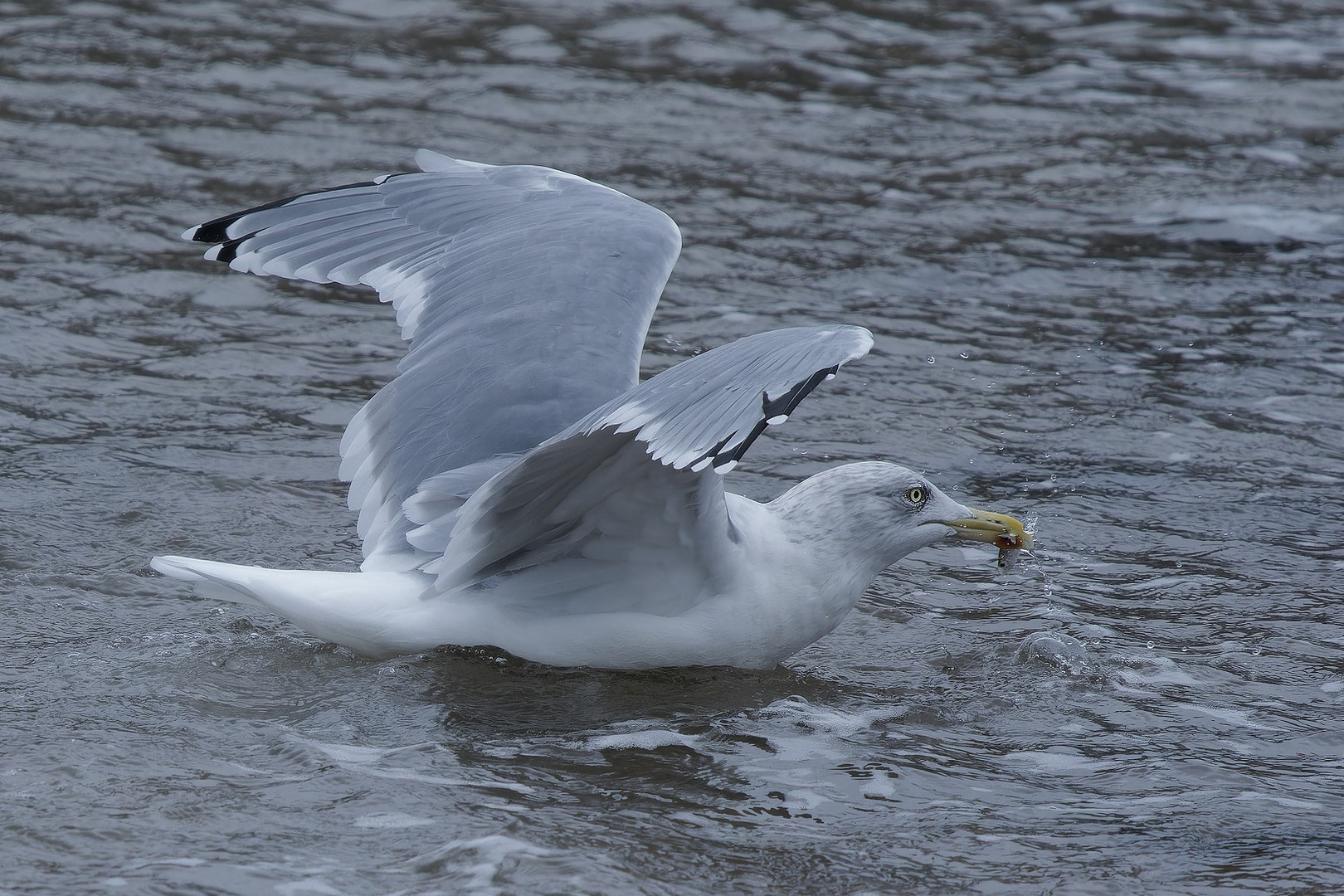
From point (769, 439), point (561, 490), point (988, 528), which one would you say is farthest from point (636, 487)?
point (769, 439)

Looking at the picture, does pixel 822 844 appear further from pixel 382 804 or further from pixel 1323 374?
pixel 1323 374

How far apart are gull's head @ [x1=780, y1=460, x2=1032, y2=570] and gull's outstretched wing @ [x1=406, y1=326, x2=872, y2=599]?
513 mm

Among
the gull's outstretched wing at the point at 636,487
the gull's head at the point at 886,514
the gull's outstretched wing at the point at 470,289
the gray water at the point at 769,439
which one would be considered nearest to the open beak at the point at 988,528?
the gull's head at the point at 886,514

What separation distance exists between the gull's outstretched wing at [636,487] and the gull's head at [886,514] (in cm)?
51

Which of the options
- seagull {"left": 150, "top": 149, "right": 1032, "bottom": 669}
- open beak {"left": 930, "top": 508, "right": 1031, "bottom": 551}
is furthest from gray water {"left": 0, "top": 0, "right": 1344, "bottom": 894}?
open beak {"left": 930, "top": 508, "right": 1031, "bottom": 551}

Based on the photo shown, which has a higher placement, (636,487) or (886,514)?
(636,487)

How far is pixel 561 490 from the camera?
182 inches

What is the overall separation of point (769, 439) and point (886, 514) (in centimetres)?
200

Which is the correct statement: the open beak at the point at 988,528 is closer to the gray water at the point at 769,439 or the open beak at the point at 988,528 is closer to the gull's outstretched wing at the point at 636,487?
the gray water at the point at 769,439

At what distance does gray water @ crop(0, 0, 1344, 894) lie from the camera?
13.4 feet

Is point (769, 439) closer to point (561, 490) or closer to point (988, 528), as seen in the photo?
point (988, 528)

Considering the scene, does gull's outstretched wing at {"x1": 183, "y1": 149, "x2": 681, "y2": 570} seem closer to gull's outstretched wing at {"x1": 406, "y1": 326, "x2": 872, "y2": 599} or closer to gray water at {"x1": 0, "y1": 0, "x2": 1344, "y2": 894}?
gull's outstretched wing at {"x1": 406, "y1": 326, "x2": 872, "y2": 599}

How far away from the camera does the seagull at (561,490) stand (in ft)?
14.8

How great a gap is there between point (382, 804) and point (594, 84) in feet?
25.5
